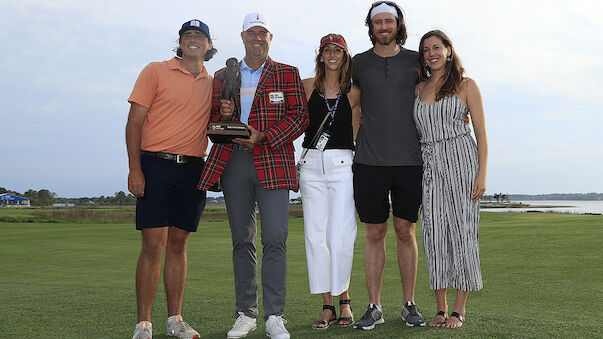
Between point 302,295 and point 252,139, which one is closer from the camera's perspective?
point 252,139

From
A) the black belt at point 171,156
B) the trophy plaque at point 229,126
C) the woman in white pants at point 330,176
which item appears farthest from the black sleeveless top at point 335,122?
the black belt at point 171,156

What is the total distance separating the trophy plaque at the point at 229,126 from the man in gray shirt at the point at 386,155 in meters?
0.94

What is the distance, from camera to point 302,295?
595 centimetres

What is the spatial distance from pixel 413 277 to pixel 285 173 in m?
1.36

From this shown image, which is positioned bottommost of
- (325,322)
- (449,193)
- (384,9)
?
(325,322)

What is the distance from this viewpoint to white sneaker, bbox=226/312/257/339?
3.68 meters

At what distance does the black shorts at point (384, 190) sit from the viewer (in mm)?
3990

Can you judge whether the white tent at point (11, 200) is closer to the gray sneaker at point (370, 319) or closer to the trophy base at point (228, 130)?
the trophy base at point (228, 130)

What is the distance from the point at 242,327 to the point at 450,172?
1898mm

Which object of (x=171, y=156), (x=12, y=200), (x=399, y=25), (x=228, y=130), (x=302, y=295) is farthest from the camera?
(x=12, y=200)

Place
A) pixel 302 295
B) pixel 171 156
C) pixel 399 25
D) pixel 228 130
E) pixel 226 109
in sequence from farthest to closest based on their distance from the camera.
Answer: pixel 302 295, pixel 399 25, pixel 171 156, pixel 226 109, pixel 228 130

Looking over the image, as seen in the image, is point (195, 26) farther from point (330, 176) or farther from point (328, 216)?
point (328, 216)

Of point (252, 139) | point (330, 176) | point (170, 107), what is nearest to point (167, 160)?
point (170, 107)

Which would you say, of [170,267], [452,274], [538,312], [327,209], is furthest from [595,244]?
[170,267]
